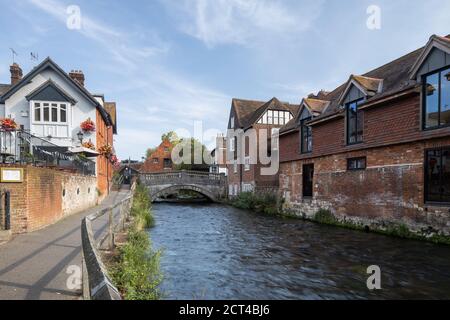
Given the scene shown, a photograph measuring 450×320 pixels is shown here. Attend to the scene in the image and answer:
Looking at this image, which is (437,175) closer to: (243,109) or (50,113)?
(50,113)

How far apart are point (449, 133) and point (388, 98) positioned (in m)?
2.93

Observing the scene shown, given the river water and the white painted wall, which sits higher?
the white painted wall

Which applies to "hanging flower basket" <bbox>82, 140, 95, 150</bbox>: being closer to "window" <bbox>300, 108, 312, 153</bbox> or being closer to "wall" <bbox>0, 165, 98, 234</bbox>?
"wall" <bbox>0, 165, 98, 234</bbox>

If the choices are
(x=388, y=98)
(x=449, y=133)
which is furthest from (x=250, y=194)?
(x=449, y=133)

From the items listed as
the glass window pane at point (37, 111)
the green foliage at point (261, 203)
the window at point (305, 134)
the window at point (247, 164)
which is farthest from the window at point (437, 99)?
the window at point (247, 164)

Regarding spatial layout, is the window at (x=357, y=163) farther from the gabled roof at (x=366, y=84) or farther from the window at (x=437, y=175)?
the window at (x=437, y=175)

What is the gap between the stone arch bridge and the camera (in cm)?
3362

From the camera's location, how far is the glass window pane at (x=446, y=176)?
10.6 meters

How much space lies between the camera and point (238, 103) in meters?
37.6

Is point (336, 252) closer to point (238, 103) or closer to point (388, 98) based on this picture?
point (388, 98)

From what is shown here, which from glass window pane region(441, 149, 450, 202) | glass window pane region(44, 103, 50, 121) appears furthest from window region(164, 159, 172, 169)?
glass window pane region(441, 149, 450, 202)

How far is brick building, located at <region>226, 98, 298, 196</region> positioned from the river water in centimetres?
1390

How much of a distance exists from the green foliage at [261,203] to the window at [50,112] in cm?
1499

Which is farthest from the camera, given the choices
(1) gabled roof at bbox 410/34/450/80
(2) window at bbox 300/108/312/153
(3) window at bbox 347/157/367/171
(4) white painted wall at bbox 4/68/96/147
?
(2) window at bbox 300/108/312/153
